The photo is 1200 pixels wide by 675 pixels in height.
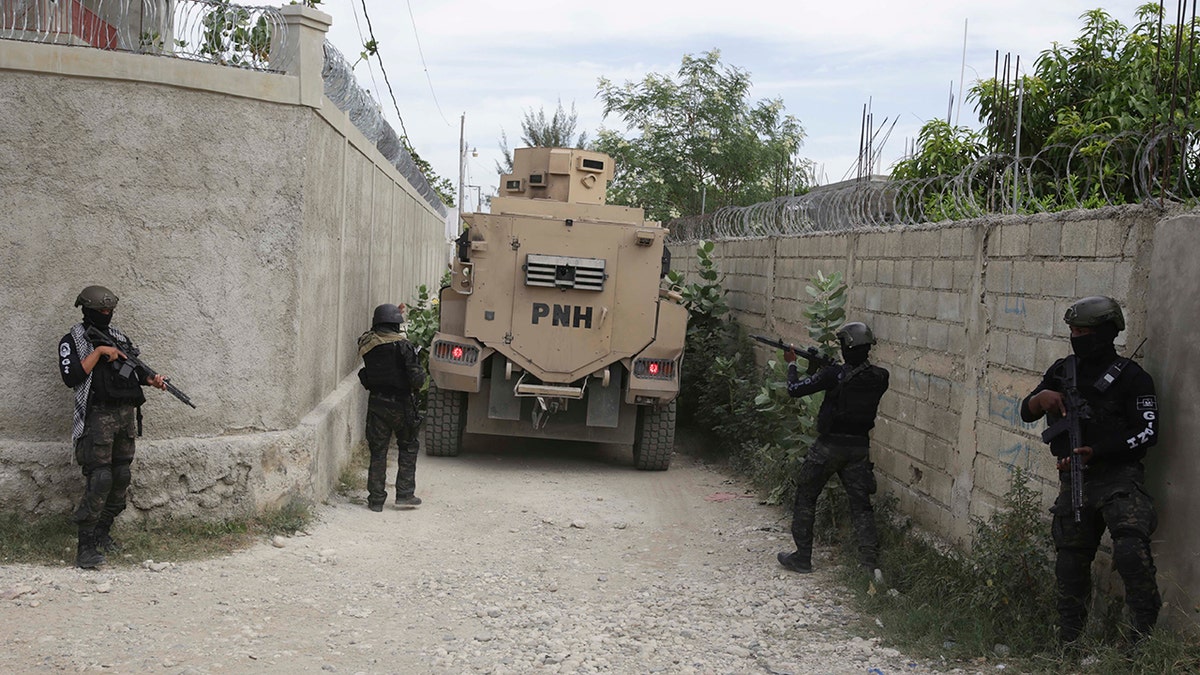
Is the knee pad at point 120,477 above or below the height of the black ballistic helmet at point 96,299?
below

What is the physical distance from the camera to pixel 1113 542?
13.4 ft

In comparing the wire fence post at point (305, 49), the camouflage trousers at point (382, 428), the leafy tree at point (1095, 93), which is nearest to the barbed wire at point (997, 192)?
the leafy tree at point (1095, 93)

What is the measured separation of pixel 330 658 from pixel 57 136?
3033mm

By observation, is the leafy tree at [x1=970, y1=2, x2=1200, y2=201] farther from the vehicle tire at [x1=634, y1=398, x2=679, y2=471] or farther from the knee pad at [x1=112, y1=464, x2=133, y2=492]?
the knee pad at [x1=112, y1=464, x2=133, y2=492]

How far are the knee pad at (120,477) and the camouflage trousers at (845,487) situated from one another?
136 inches

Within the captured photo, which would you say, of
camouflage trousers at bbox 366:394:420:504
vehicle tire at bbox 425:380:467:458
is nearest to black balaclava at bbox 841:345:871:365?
camouflage trousers at bbox 366:394:420:504

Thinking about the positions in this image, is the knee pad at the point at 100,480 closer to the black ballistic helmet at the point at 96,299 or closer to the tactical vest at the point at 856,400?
the black ballistic helmet at the point at 96,299

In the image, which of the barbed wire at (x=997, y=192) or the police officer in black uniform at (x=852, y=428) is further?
the police officer in black uniform at (x=852, y=428)

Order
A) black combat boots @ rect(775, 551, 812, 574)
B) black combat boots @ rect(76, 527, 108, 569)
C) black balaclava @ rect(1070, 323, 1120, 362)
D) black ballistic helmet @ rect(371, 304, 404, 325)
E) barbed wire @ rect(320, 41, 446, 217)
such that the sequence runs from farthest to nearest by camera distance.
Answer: black ballistic helmet @ rect(371, 304, 404, 325) → barbed wire @ rect(320, 41, 446, 217) → black combat boots @ rect(775, 551, 812, 574) → black combat boots @ rect(76, 527, 108, 569) → black balaclava @ rect(1070, 323, 1120, 362)

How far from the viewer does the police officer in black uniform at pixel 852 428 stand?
5.79 meters

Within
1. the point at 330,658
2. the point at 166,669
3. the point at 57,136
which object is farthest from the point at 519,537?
the point at 57,136

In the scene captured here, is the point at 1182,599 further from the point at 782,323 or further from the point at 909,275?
the point at 782,323

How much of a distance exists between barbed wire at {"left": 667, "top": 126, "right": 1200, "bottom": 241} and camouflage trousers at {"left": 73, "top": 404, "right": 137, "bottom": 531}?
4.37m

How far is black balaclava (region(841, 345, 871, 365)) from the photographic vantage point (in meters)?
5.84
